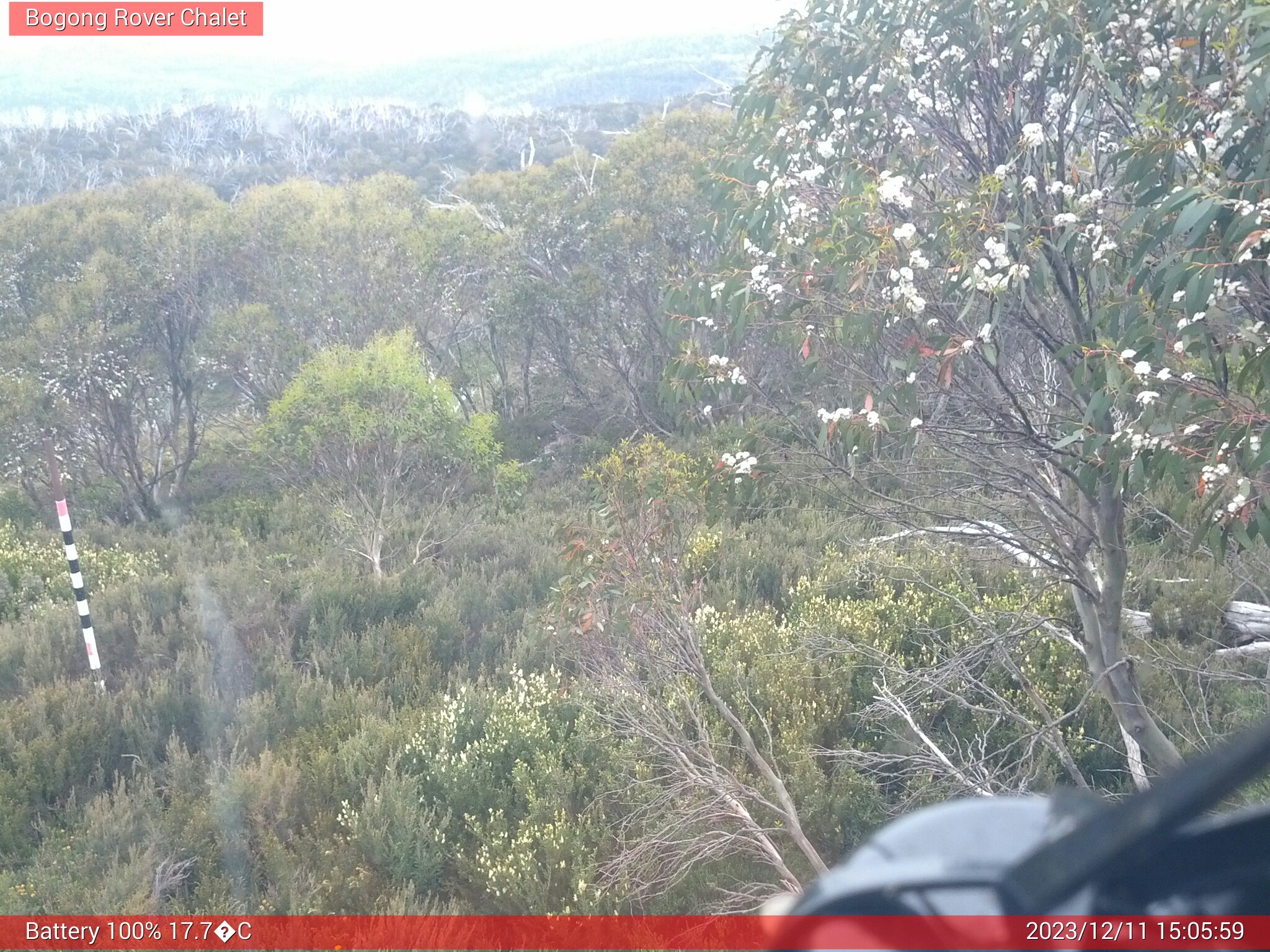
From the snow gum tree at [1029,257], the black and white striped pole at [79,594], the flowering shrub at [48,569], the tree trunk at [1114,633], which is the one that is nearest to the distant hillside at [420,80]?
the flowering shrub at [48,569]

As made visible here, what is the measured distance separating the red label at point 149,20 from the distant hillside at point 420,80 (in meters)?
20.7

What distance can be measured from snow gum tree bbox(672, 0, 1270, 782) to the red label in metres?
3.82

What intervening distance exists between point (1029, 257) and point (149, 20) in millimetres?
6275

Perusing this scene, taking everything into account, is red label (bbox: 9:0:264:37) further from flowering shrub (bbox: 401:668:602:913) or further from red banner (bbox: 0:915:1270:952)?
red banner (bbox: 0:915:1270:952)

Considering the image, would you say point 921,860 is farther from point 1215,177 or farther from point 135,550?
point 135,550

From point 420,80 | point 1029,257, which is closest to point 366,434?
point 1029,257

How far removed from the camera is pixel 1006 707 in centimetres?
409

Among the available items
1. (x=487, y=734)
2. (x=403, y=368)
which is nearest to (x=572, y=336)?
(x=403, y=368)

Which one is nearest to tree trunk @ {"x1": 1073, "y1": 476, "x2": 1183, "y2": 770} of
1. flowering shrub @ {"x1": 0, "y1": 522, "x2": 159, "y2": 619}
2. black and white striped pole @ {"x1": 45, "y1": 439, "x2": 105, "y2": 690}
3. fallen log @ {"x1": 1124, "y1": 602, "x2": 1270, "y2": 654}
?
fallen log @ {"x1": 1124, "y1": 602, "x2": 1270, "y2": 654}

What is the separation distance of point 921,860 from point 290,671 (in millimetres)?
6198

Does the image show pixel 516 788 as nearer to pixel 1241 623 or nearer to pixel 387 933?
pixel 387 933

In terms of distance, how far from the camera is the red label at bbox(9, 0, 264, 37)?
6.23m

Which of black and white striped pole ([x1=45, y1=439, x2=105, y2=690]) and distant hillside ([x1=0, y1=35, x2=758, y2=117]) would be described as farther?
distant hillside ([x1=0, y1=35, x2=758, y2=117])

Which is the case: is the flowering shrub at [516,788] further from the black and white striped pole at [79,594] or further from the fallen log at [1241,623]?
the fallen log at [1241,623]
